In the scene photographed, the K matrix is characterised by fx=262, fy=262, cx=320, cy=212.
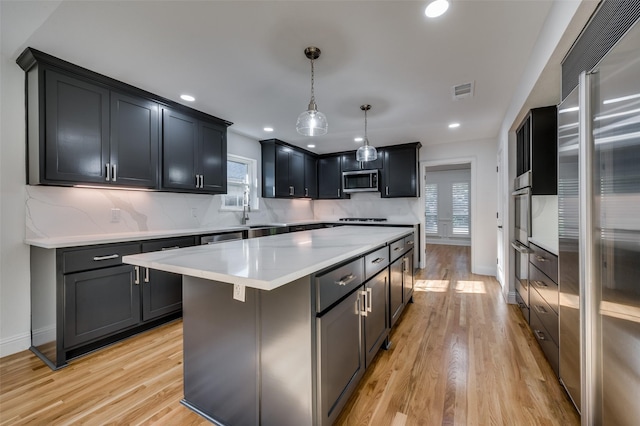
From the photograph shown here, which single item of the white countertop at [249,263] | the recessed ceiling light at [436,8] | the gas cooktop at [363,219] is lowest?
the white countertop at [249,263]

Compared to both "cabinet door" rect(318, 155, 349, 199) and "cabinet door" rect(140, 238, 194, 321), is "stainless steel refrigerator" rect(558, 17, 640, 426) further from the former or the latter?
"cabinet door" rect(318, 155, 349, 199)

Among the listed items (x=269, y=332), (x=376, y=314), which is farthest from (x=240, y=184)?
(x=269, y=332)

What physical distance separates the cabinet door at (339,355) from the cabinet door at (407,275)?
1245 millimetres

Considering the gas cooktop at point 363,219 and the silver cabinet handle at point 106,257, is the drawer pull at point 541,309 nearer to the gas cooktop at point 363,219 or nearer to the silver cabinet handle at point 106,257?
the silver cabinet handle at point 106,257

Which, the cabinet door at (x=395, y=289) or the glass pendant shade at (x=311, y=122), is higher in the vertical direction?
the glass pendant shade at (x=311, y=122)

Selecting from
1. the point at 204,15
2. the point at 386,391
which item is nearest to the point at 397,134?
the point at 204,15

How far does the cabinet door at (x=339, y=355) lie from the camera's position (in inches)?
48.2

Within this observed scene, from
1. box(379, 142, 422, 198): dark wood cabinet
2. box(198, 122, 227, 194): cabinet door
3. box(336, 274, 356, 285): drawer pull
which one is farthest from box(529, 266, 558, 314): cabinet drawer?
box(198, 122, 227, 194): cabinet door

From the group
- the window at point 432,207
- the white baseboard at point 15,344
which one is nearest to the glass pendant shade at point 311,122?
the white baseboard at point 15,344

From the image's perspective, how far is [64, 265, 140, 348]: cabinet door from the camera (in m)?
2.03

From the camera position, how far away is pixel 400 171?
520cm

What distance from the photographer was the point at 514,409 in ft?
5.00

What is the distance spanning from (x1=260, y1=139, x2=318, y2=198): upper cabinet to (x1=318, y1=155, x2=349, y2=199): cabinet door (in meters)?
0.34

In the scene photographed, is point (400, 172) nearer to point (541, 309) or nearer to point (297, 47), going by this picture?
point (541, 309)
